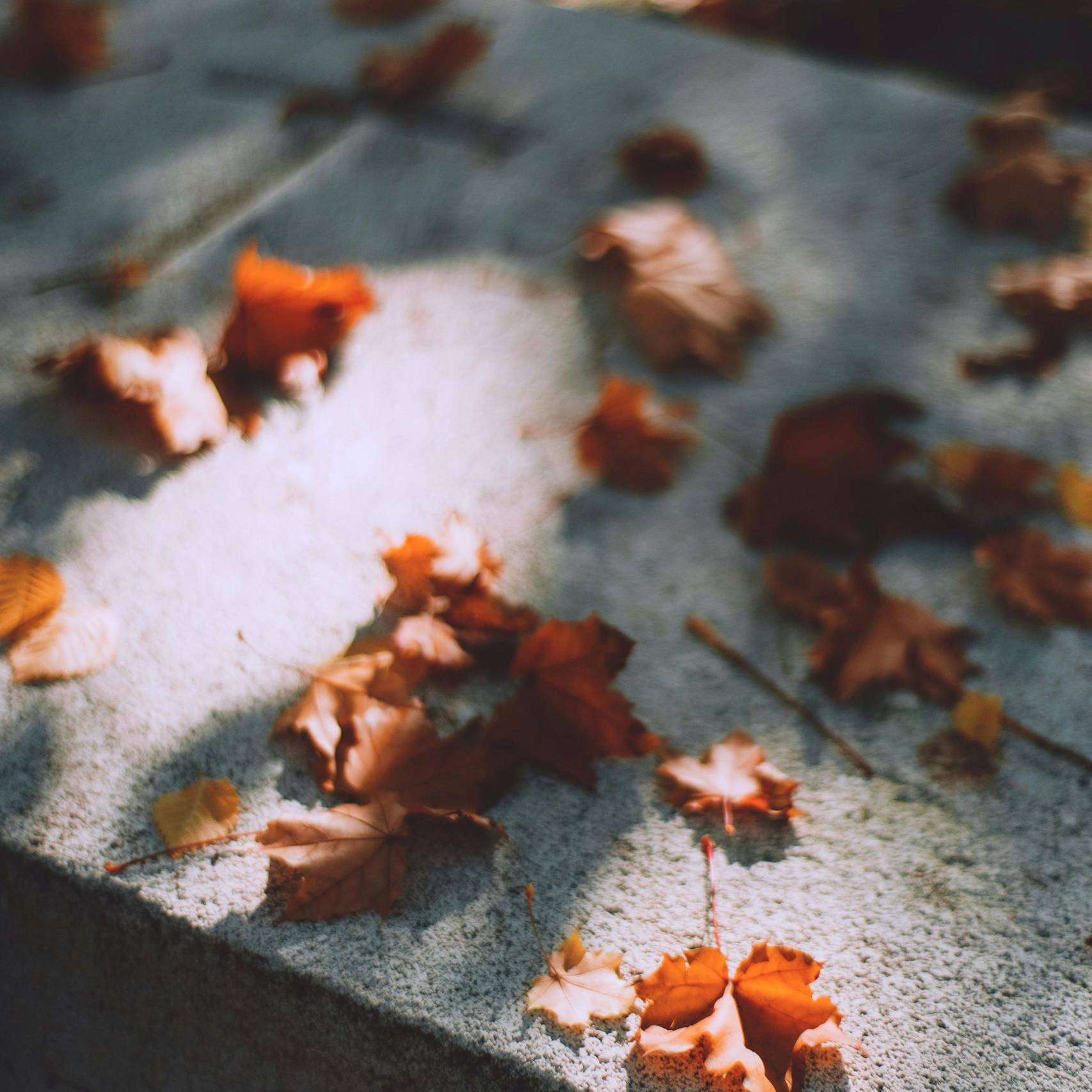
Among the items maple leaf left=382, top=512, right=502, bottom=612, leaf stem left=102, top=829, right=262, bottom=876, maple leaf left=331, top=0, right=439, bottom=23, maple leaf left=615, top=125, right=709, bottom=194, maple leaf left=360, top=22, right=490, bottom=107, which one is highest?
maple leaf left=331, top=0, right=439, bottom=23

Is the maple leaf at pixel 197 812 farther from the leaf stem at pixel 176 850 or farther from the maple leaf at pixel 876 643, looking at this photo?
the maple leaf at pixel 876 643

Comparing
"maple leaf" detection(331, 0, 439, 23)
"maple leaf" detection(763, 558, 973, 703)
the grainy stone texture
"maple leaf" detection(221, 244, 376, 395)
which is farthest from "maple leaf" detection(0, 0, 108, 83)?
"maple leaf" detection(763, 558, 973, 703)

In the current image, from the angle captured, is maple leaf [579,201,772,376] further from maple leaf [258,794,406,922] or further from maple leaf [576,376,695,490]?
maple leaf [258,794,406,922]

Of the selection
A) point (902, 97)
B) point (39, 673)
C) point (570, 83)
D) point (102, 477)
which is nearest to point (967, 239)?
point (902, 97)

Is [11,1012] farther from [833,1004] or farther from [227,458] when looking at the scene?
[833,1004]

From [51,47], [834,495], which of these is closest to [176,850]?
[834,495]
